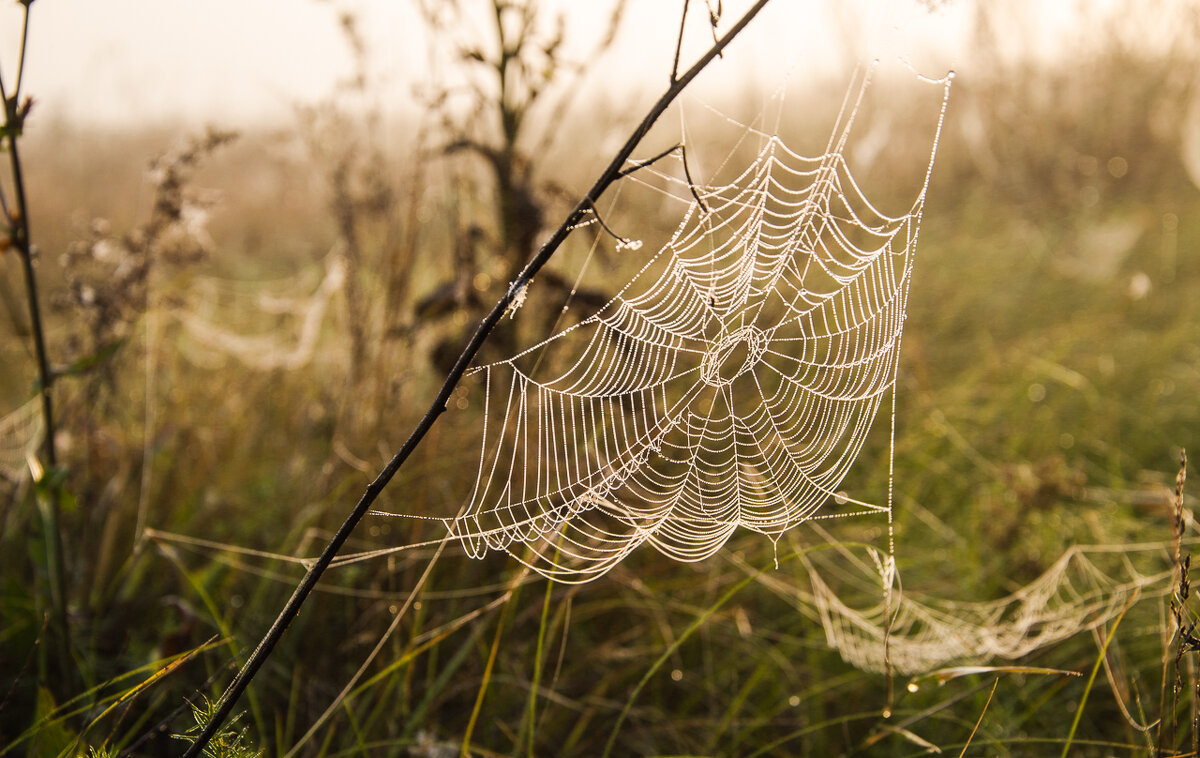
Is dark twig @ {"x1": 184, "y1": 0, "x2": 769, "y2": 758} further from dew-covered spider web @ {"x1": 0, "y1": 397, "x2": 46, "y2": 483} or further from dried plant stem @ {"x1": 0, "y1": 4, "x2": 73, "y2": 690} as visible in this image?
dew-covered spider web @ {"x1": 0, "y1": 397, "x2": 46, "y2": 483}

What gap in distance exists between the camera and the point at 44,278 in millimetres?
5453

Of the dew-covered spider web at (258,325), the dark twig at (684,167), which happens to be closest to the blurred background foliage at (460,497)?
the dew-covered spider web at (258,325)

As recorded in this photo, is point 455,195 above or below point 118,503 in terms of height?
above

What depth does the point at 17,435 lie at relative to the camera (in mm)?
2598

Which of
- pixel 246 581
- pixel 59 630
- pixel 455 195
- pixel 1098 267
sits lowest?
pixel 246 581

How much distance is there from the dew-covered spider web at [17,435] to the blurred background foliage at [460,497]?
9cm

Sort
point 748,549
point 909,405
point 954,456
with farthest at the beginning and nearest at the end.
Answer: point 909,405, point 954,456, point 748,549

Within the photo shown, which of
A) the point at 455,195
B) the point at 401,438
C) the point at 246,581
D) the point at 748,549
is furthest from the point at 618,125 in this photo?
the point at 246,581

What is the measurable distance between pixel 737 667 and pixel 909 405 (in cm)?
174

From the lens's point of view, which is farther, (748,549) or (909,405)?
(909,405)

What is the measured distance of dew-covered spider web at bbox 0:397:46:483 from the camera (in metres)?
2.36

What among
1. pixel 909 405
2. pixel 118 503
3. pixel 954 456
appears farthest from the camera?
pixel 909 405

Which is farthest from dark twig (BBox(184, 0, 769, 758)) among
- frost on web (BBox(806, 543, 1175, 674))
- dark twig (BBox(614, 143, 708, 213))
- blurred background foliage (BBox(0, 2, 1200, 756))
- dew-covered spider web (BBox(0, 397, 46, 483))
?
dew-covered spider web (BBox(0, 397, 46, 483))

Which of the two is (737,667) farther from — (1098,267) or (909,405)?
(1098,267)
